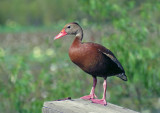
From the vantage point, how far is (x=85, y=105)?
11.1 feet

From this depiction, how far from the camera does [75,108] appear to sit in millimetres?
3215

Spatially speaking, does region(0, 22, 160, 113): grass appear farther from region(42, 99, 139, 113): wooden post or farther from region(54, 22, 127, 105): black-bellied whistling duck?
region(42, 99, 139, 113): wooden post

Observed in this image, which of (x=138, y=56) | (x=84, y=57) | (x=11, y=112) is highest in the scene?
(x=138, y=56)

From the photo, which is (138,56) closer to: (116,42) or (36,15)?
(116,42)

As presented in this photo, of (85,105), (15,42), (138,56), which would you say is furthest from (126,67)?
(15,42)

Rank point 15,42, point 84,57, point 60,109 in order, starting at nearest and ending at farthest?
point 60,109 < point 84,57 < point 15,42

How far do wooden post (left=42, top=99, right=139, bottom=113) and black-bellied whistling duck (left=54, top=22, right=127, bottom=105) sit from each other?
161mm

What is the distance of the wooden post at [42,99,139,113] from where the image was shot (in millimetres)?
3158

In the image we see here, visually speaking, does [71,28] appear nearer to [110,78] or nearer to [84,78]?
[110,78]

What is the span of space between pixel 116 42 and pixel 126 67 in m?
0.48

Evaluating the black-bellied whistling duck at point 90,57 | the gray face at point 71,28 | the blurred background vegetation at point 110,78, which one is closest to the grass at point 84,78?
the blurred background vegetation at point 110,78

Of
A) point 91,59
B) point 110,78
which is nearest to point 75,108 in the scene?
point 91,59

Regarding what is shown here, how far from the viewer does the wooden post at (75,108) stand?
316 cm

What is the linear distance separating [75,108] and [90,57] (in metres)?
0.52
